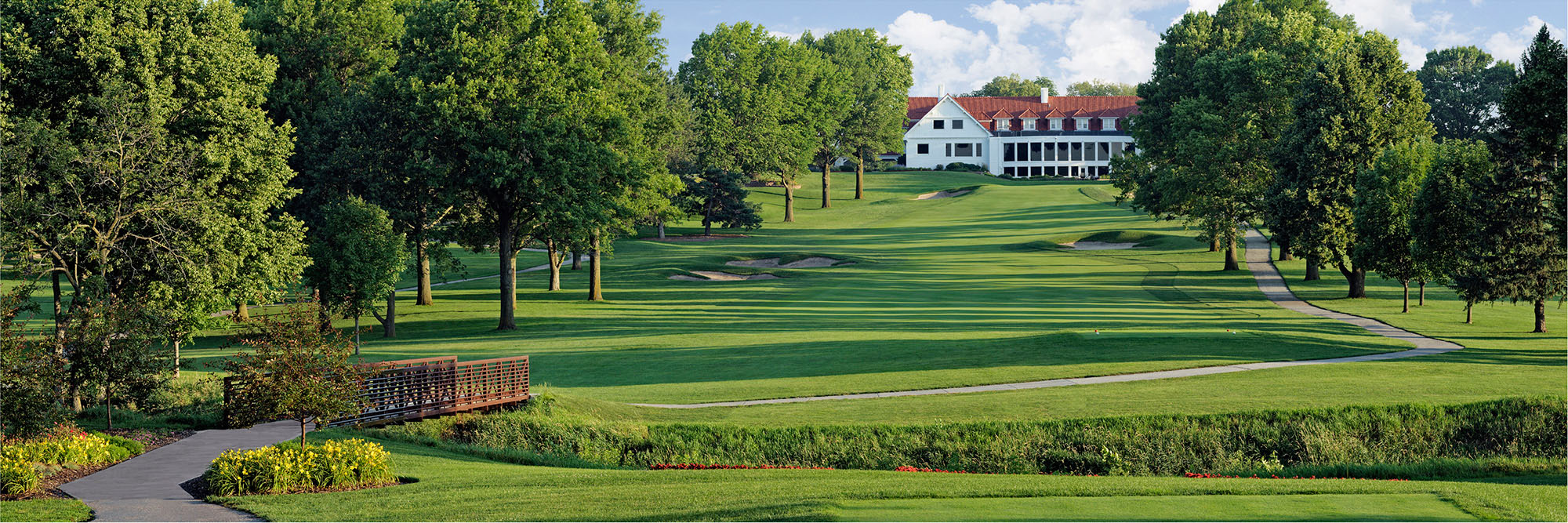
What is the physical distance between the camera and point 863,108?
110125 millimetres

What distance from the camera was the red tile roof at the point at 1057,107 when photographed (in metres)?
140

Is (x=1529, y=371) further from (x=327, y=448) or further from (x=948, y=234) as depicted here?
(x=948, y=234)

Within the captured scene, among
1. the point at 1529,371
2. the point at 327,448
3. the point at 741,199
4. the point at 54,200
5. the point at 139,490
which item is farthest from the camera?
the point at 741,199

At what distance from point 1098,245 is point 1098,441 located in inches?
2279

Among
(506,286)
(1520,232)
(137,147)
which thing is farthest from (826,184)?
(137,147)

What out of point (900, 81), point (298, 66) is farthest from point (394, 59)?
point (900, 81)

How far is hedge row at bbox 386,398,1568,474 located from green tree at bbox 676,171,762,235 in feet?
199

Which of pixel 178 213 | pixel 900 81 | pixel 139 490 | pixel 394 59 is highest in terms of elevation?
pixel 900 81

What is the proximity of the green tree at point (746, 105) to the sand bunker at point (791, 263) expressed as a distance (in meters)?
17.2

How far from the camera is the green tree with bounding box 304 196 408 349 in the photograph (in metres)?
41.1

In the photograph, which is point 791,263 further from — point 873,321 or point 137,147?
point 137,147

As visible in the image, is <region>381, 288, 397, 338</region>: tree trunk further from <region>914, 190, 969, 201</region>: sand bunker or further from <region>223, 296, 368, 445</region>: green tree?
<region>914, 190, 969, 201</region>: sand bunker

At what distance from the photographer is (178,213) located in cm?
3012

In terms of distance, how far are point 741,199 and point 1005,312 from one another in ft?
143
